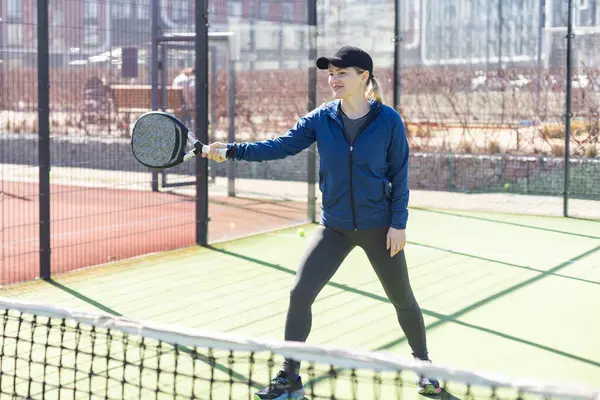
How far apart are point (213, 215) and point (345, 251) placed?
22.4 ft

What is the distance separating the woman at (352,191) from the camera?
15.2 ft

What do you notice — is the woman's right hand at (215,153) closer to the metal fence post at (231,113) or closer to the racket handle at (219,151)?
the racket handle at (219,151)

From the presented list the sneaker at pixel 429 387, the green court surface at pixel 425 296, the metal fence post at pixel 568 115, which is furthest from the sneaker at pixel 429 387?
the metal fence post at pixel 568 115

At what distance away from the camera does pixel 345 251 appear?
4785 millimetres

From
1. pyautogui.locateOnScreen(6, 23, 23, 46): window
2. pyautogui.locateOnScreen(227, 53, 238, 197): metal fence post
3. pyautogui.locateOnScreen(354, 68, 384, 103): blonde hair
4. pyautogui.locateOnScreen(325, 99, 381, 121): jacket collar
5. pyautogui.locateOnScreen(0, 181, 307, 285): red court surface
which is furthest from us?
pyautogui.locateOnScreen(227, 53, 238, 197): metal fence post

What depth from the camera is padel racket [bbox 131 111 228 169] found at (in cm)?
483

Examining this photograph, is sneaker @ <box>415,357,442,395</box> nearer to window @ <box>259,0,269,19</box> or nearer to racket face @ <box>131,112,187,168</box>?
racket face @ <box>131,112,187,168</box>

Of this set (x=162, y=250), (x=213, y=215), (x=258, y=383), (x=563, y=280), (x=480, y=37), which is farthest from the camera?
(x=480, y=37)

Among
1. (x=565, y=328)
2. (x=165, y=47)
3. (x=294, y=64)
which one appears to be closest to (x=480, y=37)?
(x=294, y=64)

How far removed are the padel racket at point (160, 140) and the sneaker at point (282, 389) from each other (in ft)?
3.59

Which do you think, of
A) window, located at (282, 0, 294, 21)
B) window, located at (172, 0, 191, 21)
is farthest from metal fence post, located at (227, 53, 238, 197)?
window, located at (172, 0, 191, 21)

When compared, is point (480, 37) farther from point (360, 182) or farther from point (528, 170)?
point (360, 182)

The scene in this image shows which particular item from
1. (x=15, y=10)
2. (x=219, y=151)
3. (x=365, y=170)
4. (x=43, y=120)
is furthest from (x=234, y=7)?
(x=365, y=170)

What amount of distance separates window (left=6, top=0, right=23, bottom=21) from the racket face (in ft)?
14.3
